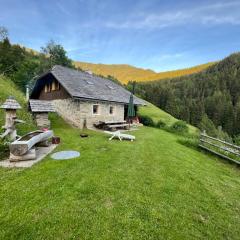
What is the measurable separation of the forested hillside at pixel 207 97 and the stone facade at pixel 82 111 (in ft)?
126

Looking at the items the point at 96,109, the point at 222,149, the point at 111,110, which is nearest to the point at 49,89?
the point at 96,109

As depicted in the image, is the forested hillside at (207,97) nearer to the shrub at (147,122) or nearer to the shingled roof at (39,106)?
the shrub at (147,122)

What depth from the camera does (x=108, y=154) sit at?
948cm

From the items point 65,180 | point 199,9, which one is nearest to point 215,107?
point 199,9

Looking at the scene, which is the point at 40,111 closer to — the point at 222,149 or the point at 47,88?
the point at 47,88

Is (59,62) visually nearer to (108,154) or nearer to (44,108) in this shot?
(44,108)

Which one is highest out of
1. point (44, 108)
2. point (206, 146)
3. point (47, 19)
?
point (47, 19)

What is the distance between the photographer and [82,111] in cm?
1753

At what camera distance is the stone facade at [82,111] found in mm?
17484

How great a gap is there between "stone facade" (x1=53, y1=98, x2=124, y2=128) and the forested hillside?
126 feet

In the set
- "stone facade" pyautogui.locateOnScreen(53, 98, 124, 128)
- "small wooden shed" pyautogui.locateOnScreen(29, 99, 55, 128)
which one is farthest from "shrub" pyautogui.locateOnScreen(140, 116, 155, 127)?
"small wooden shed" pyautogui.locateOnScreen(29, 99, 55, 128)

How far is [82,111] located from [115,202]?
43.1 ft

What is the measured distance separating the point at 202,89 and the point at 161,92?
5997cm

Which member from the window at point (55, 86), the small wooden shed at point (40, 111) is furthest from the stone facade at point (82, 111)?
the small wooden shed at point (40, 111)
